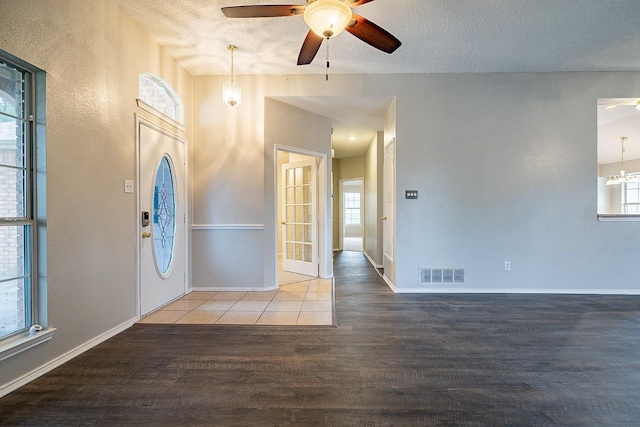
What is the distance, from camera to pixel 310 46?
7.66 feet

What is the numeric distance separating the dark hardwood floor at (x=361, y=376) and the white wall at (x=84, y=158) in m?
0.29

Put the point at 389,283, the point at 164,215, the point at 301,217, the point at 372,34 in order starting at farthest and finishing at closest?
the point at 301,217
the point at 389,283
the point at 164,215
the point at 372,34

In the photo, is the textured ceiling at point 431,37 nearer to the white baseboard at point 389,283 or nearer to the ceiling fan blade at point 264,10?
the ceiling fan blade at point 264,10

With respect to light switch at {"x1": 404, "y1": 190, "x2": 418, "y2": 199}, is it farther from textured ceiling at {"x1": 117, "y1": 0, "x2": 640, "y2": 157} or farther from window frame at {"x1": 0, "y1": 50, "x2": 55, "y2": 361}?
window frame at {"x1": 0, "y1": 50, "x2": 55, "y2": 361}

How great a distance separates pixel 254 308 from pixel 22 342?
182 centimetres

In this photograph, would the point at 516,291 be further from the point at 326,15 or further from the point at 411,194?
the point at 326,15

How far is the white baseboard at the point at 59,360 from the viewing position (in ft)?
5.74

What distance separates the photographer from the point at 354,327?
271 centimetres

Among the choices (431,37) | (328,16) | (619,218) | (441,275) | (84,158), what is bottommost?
(441,275)

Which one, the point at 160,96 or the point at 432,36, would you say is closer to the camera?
the point at 432,36

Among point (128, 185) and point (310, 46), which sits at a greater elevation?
point (310, 46)

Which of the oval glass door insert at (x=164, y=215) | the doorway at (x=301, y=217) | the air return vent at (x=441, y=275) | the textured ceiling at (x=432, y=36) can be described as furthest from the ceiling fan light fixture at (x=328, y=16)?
the air return vent at (x=441, y=275)

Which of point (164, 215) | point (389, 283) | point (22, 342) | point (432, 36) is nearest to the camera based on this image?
point (22, 342)

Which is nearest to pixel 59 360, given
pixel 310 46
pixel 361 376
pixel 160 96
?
pixel 361 376
